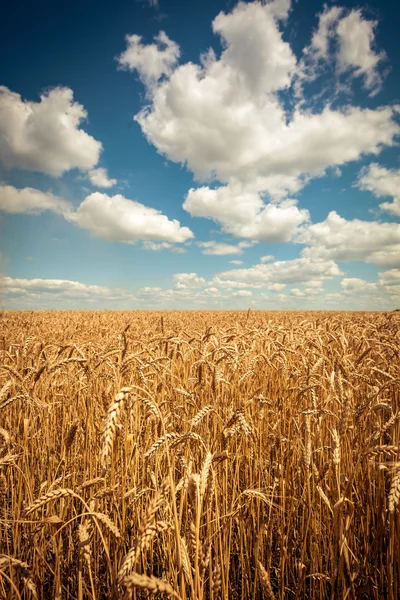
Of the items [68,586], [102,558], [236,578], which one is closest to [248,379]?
[236,578]

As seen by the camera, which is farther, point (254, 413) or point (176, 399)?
point (176, 399)

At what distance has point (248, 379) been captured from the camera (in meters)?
3.85

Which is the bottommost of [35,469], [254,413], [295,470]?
[35,469]

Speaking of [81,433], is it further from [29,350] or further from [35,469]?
[29,350]

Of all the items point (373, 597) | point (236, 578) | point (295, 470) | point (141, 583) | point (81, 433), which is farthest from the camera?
point (81, 433)

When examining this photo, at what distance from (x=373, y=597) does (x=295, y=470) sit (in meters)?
0.89

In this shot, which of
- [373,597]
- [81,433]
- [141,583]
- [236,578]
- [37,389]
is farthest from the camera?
[37,389]

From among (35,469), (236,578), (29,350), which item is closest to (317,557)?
(236,578)

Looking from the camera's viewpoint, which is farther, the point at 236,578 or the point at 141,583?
the point at 236,578

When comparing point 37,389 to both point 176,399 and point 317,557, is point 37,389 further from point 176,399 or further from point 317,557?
point 317,557

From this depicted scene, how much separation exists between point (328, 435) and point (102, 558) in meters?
2.31

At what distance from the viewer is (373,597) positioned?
6.67ft

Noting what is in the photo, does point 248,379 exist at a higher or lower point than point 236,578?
higher

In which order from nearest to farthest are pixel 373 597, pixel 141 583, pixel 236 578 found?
pixel 141 583
pixel 373 597
pixel 236 578
